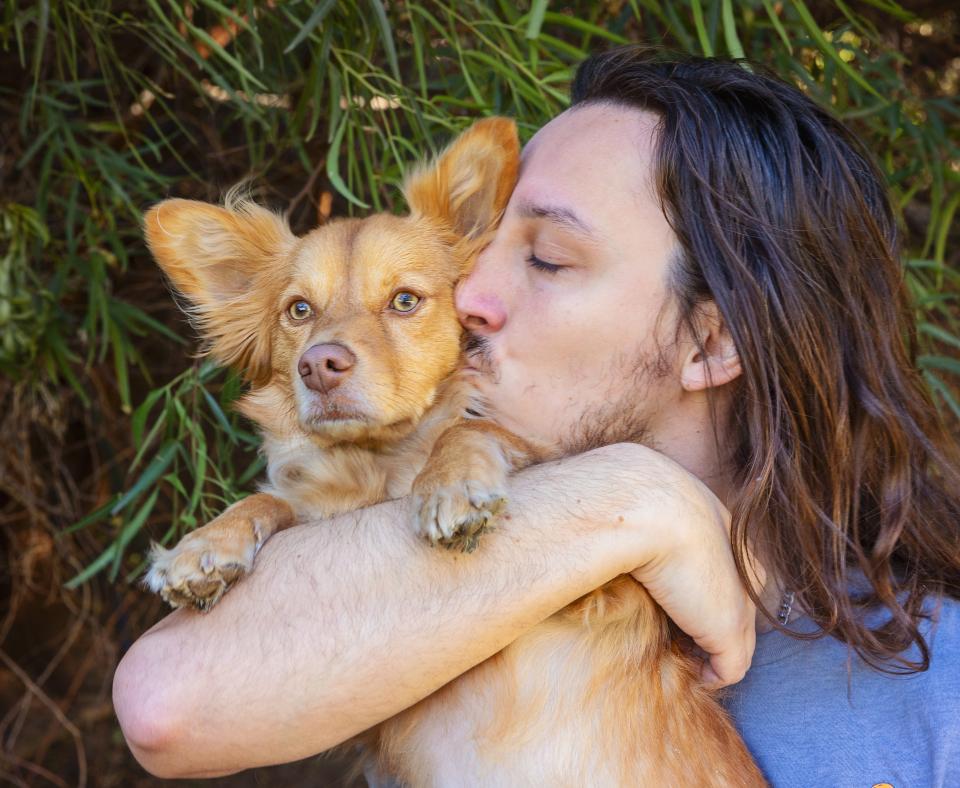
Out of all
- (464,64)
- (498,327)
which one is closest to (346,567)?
(498,327)

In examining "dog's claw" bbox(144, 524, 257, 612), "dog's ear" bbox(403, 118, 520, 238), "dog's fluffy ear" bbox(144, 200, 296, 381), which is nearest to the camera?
"dog's claw" bbox(144, 524, 257, 612)

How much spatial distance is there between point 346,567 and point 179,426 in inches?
50.2

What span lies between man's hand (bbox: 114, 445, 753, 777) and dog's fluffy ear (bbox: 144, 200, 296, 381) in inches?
33.7

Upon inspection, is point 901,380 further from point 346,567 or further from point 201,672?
point 201,672

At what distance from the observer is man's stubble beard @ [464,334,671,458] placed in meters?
1.97

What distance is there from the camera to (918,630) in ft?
5.95

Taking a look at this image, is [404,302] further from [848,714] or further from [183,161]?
[183,161]

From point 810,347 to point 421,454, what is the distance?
813 mm

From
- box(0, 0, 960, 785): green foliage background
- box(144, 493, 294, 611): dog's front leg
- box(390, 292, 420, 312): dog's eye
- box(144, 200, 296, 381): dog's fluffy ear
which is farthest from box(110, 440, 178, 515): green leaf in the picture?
box(390, 292, 420, 312): dog's eye

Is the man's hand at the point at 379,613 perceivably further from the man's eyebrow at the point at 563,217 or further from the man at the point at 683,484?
the man's eyebrow at the point at 563,217

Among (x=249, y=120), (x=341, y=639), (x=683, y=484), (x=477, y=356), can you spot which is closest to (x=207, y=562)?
(x=341, y=639)

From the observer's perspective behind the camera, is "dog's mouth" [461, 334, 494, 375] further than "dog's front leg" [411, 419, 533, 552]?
Yes

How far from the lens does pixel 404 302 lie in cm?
214

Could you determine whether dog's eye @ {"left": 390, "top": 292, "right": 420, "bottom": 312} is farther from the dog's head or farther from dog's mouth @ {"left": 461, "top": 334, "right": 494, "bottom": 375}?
dog's mouth @ {"left": 461, "top": 334, "right": 494, "bottom": 375}
